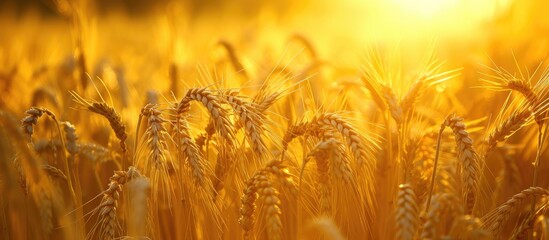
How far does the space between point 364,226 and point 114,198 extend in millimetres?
794

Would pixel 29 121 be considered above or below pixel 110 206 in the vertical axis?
above

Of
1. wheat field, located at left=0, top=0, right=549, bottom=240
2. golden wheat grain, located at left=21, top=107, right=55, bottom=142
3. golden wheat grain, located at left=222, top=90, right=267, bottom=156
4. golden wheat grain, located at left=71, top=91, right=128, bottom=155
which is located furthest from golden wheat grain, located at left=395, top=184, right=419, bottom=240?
golden wheat grain, located at left=21, top=107, right=55, bottom=142

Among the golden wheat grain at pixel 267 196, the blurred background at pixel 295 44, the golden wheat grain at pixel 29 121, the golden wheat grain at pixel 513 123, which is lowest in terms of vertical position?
the golden wheat grain at pixel 267 196

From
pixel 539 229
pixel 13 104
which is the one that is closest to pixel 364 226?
pixel 539 229

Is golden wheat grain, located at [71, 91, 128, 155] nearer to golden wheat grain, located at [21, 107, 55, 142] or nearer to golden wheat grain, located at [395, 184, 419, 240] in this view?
golden wheat grain, located at [21, 107, 55, 142]

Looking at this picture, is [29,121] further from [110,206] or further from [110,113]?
[110,206]

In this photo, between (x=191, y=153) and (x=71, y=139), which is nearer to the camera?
(x=191, y=153)

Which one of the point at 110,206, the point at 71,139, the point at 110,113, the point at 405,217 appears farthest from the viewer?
the point at 71,139

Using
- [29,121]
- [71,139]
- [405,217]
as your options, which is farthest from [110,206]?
[405,217]

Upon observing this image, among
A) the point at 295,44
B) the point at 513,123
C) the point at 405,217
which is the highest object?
the point at 295,44

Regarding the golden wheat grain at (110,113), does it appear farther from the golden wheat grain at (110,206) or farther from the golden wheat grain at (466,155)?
the golden wheat grain at (466,155)

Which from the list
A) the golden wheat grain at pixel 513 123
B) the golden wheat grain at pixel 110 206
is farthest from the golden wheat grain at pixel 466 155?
the golden wheat grain at pixel 110 206

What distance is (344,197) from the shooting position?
6.13 ft

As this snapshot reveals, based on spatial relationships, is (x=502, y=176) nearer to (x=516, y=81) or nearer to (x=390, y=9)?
(x=516, y=81)
